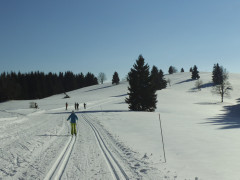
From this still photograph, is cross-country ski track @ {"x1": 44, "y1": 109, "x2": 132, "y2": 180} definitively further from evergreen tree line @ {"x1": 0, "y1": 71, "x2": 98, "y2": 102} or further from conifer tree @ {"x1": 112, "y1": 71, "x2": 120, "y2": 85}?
conifer tree @ {"x1": 112, "y1": 71, "x2": 120, "y2": 85}

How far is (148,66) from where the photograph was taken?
39.6 m

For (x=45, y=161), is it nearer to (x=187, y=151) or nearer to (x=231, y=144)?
(x=187, y=151)

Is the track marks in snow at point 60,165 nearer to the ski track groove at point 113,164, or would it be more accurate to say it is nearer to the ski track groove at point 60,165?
the ski track groove at point 60,165

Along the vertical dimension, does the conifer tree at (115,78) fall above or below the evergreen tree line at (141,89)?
above

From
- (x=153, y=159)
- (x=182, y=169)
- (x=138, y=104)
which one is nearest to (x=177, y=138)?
(x=153, y=159)

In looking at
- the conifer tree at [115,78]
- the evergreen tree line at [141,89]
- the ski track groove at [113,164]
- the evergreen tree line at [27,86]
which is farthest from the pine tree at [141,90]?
the conifer tree at [115,78]

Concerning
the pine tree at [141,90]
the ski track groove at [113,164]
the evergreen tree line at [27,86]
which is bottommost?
the ski track groove at [113,164]

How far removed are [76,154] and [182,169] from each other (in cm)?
441

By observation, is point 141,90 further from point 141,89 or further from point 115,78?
point 115,78

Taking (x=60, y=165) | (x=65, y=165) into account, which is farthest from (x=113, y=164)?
(x=60, y=165)

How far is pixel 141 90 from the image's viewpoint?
125 ft

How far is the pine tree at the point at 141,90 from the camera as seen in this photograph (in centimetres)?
3806

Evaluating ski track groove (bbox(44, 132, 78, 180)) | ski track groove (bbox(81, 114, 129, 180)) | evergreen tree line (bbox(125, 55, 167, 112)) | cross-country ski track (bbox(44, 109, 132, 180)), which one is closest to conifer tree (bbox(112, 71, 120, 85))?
evergreen tree line (bbox(125, 55, 167, 112))


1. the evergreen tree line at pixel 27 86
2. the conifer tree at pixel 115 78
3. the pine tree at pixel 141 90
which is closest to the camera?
the pine tree at pixel 141 90
